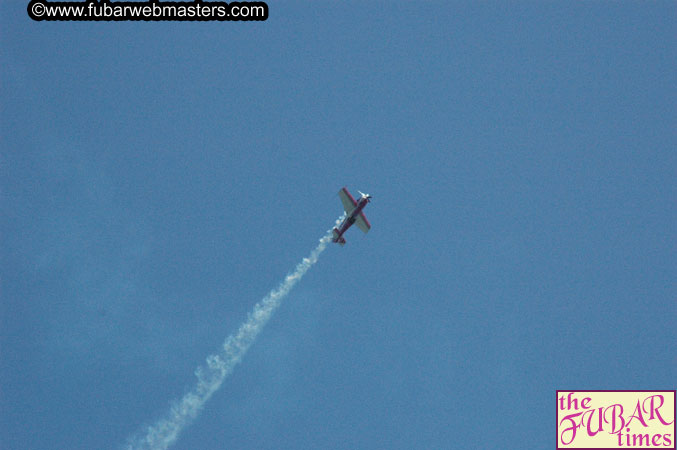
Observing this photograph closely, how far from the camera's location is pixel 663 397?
2904 inches

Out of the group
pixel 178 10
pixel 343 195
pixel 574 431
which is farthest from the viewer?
pixel 343 195

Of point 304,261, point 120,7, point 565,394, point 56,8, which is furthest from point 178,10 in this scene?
point 565,394

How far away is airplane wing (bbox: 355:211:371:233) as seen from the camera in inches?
3338

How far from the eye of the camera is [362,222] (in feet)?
280

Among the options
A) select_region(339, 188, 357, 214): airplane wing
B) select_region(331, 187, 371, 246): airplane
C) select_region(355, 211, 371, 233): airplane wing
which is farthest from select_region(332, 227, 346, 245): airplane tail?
select_region(339, 188, 357, 214): airplane wing

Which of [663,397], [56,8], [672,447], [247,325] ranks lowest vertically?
[672,447]

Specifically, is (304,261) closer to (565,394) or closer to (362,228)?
(362,228)

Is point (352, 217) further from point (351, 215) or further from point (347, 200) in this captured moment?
point (347, 200)

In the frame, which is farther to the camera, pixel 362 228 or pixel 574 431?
pixel 362 228

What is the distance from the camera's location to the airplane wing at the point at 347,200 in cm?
8338

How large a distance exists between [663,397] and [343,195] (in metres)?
38.3

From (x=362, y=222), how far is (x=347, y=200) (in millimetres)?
3358

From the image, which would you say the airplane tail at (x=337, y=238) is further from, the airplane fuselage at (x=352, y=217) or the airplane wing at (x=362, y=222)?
the airplane wing at (x=362, y=222)

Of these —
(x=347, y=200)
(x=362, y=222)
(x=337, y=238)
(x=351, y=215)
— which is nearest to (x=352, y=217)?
(x=351, y=215)
